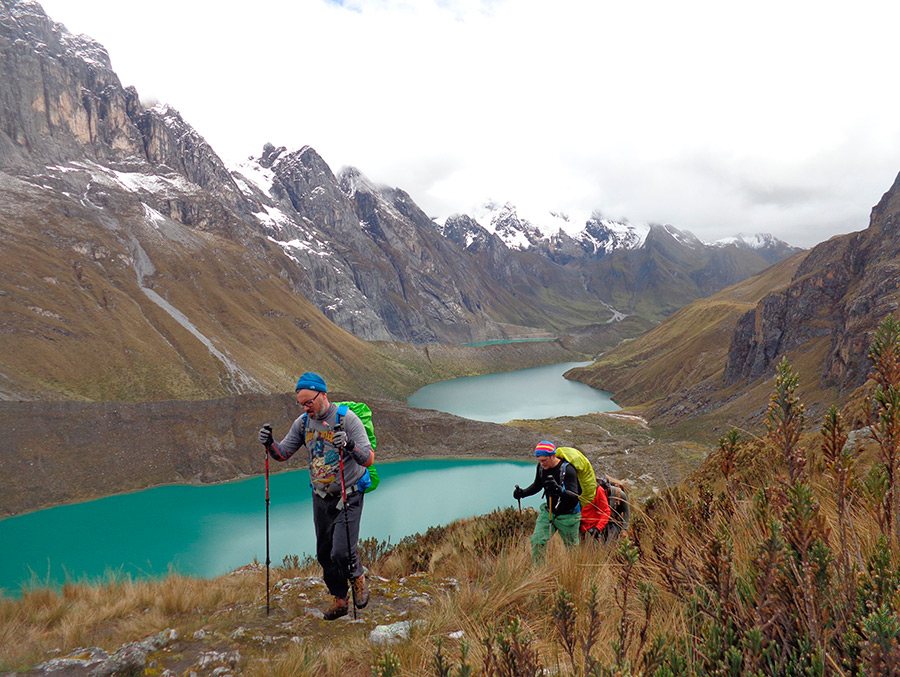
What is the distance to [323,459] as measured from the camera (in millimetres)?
4871

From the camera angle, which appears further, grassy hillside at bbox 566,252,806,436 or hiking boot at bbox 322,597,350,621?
grassy hillside at bbox 566,252,806,436

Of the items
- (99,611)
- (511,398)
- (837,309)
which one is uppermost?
(837,309)

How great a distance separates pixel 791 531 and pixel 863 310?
57.2 metres

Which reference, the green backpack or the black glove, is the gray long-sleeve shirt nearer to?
the green backpack

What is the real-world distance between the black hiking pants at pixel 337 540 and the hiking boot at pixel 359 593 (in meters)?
0.07

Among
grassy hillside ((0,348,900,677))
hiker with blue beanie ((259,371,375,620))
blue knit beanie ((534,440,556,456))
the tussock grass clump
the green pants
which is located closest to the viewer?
grassy hillside ((0,348,900,677))

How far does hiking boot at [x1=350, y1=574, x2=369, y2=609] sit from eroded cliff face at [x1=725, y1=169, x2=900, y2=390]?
47371mm

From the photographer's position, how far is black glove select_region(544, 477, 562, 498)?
17.0 feet

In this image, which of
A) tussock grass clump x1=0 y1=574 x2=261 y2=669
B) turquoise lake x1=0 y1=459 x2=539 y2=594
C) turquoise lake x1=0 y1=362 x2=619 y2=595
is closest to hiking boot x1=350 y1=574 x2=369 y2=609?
tussock grass clump x1=0 y1=574 x2=261 y2=669

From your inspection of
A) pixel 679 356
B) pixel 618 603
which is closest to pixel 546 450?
pixel 618 603

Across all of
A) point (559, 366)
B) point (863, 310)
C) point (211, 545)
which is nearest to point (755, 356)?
point (863, 310)

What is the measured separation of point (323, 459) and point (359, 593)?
1492mm

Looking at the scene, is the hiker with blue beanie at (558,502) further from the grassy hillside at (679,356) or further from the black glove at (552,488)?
the grassy hillside at (679,356)

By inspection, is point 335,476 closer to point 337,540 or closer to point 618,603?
point 337,540
